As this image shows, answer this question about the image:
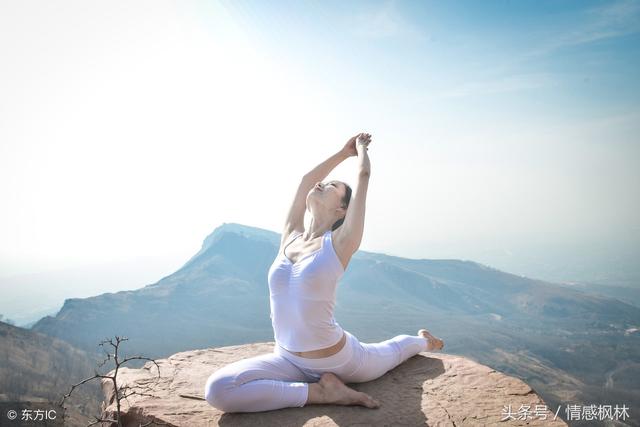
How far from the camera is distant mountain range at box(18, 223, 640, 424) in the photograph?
9444 centimetres

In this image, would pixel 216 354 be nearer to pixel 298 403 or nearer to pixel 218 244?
pixel 298 403

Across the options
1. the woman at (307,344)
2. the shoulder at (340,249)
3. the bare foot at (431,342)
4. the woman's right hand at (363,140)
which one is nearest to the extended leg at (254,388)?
the woman at (307,344)

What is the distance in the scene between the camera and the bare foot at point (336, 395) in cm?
407

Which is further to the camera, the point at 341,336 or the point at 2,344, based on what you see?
the point at 2,344

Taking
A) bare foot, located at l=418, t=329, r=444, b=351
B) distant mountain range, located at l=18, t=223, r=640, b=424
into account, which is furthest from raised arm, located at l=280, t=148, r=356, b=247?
distant mountain range, located at l=18, t=223, r=640, b=424

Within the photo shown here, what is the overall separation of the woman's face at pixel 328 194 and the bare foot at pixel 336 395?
2.01 m

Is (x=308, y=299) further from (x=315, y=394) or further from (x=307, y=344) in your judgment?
(x=315, y=394)

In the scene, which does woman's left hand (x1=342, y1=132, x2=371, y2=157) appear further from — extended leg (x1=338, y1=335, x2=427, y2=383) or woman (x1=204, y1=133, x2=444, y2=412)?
extended leg (x1=338, y1=335, x2=427, y2=383)

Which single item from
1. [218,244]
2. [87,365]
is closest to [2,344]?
[87,365]

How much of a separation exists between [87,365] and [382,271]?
140 m

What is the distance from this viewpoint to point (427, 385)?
4.86 meters

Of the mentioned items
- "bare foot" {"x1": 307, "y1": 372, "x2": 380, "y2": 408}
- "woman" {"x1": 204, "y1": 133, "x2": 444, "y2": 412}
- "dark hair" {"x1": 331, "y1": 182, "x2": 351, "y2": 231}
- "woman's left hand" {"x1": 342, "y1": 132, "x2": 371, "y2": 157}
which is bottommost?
"bare foot" {"x1": 307, "y1": 372, "x2": 380, "y2": 408}

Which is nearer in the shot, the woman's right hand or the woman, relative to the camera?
the woman

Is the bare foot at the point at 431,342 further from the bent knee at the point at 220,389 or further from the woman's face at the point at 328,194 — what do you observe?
the bent knee at the point at 220,389
